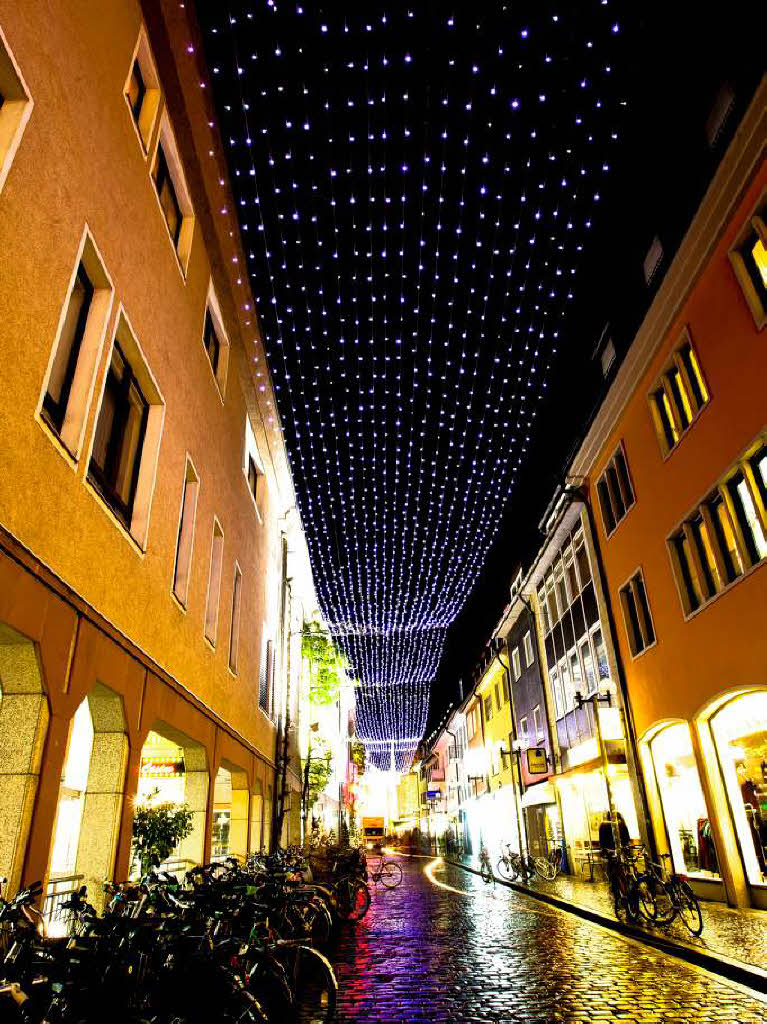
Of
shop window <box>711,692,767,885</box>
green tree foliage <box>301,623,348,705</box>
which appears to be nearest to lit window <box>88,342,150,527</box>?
shop window <box>711,692,767,885</box>

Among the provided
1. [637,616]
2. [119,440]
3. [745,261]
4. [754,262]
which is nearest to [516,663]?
[637,616]

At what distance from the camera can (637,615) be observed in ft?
55.6

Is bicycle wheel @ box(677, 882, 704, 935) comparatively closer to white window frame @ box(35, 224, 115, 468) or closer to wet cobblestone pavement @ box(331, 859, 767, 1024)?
wet cobblestone pavement @ box(331, 859, 767, 1024)

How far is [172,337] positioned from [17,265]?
183 inches

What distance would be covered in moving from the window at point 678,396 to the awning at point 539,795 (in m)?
15.2

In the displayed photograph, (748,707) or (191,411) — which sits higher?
(191,411)

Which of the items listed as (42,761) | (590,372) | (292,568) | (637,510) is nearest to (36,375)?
(42,761)

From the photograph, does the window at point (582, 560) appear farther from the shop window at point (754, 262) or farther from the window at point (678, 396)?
the shop window at point (754, 262)

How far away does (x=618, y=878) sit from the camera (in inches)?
473

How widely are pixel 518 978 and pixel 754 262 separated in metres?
11.1

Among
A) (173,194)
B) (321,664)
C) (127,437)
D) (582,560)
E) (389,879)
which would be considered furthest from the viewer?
(321,664)

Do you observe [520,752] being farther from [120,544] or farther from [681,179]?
[120,544]

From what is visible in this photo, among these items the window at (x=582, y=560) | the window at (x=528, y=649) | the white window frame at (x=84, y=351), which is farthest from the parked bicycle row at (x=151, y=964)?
the window at (x=528, y=649)

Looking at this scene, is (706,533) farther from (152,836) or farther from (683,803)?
(152,836)
